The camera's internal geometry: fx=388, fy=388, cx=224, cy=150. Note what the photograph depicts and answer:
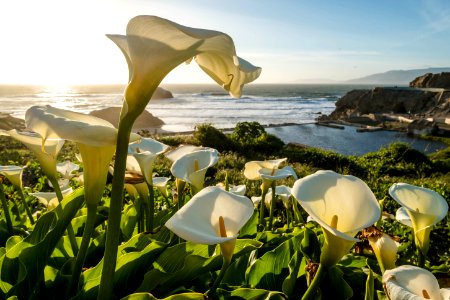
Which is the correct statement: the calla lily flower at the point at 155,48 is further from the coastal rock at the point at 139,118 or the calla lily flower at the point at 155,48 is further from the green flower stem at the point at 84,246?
Answer: the coastal rock at the point at 139,118

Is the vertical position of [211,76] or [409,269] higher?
[211,76]

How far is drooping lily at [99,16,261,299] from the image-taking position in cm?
64

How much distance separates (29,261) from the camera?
1028 mm

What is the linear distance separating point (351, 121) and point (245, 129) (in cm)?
1617

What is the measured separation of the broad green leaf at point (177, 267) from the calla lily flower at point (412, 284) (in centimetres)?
37

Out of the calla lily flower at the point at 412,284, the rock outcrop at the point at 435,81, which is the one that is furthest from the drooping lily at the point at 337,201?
the rock outcrop at the point at 435,81

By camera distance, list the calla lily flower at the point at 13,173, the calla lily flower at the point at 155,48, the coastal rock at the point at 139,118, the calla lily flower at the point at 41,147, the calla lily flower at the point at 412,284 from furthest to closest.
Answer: the coastal rock at the point at 139,118 → the calla lily flower at the point at 13,173 → the calla lily flower at the point at 41,147 → the calla lily flower at the point at 412,284 → the calla lily flower at the point at 155,48

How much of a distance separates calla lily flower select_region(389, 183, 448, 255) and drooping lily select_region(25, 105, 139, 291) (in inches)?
31.8

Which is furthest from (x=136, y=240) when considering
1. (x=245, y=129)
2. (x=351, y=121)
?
(x=351, y=121)

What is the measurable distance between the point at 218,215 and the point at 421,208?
26.1 inches

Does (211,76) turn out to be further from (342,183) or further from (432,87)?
(432,87)

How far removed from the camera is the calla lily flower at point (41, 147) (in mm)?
1115

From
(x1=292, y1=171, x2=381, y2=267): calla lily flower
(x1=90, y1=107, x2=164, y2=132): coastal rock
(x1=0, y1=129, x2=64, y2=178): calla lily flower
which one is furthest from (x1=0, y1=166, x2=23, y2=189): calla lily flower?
(x1=90, y1=107, x2=164, y2=132): coastal rock

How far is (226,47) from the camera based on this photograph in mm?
694
